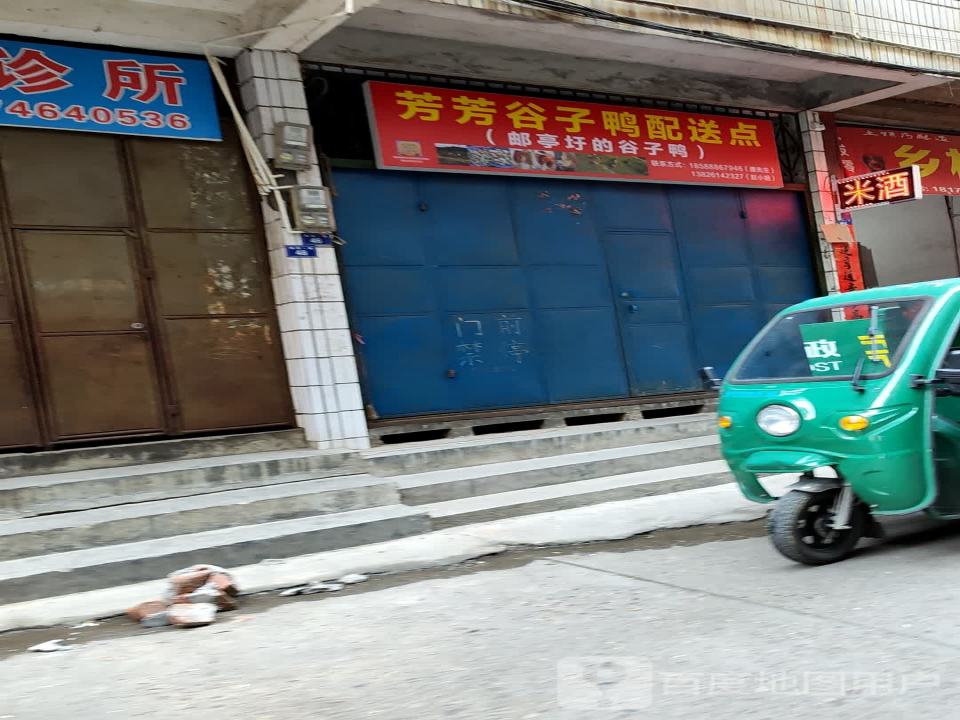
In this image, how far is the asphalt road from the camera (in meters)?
3.24

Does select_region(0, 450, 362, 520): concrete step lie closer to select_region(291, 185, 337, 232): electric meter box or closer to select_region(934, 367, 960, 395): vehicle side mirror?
select_region(291, 185, 337, 232): electric meter box

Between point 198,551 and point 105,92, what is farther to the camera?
point 105,92

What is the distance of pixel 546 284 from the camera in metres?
9.94

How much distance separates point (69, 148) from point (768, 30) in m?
7.38

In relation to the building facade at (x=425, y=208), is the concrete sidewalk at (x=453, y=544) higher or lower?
lower

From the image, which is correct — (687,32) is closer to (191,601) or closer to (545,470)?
(545,470)

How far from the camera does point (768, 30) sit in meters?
9.73

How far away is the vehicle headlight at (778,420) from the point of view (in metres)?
5.02

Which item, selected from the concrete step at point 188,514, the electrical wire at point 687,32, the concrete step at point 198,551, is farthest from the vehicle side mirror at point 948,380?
the electrical wire at point 687,32

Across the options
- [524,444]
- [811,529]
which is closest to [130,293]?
[524,444]

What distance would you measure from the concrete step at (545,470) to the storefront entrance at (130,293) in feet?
5.80

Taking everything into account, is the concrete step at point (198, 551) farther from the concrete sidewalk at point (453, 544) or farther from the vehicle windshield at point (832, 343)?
the vehicle windshield at point (832, 343)

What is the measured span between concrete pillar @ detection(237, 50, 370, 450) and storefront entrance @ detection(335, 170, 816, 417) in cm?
51

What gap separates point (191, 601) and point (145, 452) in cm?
283
